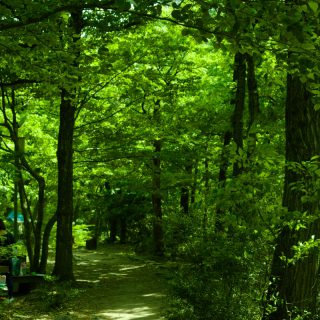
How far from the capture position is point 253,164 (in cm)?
500

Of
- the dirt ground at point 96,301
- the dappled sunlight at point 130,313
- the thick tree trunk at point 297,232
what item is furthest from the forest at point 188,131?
the dirt ground at point 96,301

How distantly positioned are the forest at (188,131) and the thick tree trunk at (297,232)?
1 centimetres

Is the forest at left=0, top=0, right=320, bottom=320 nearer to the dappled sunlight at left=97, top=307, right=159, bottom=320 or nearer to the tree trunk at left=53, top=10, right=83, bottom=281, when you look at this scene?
the tree trunk at left=53, top=10, right=83, bottom=281

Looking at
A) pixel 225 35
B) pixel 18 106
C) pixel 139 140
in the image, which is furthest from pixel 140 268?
pixel 225 35

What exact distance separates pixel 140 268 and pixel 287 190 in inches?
471

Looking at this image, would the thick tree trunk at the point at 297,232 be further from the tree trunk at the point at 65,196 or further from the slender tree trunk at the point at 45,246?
the slender tree trunk at the point at 45,246

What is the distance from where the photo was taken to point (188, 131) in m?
15.4

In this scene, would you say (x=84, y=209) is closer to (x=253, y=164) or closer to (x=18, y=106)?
(x=18, y=106)

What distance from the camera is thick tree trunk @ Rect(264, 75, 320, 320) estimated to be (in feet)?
18.4

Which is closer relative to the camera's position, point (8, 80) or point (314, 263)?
point (314, 263)

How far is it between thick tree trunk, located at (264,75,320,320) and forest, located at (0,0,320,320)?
0.05 ft

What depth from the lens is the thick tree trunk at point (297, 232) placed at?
18.4ft

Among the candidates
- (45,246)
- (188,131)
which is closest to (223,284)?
(45,246)

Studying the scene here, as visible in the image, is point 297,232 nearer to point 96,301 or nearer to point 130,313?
point 130,313
